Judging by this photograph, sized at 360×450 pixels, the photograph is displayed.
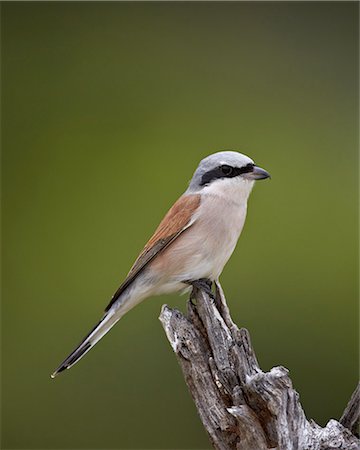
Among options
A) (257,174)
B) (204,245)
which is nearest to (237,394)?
(204,245)

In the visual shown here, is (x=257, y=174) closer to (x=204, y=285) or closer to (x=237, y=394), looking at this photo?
(x=204, y=285)

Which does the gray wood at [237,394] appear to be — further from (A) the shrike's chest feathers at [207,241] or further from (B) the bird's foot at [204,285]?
(A) the shrike's chest feathers at [207,241]

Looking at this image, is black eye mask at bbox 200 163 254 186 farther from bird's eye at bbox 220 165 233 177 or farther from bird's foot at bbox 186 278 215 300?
bird's foot at bbox 186 278 215 300

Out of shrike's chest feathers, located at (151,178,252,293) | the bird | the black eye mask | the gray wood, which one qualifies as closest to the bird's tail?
the bird

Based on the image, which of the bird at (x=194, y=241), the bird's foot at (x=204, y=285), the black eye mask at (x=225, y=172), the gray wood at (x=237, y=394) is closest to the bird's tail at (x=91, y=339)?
the bird at (x=194, y=241)

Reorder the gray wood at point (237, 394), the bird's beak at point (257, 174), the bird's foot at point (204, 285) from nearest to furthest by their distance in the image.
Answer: the gray wood at point (237, 394), the bird's foot at point (204, 285), the bird's beak at point (257, 174)

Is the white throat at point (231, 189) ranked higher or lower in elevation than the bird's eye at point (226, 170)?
lower

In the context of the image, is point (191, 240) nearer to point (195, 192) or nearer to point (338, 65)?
point (195, 192)

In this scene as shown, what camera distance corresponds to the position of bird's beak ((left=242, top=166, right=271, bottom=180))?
3.45 m

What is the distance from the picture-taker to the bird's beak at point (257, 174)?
3.45 meters

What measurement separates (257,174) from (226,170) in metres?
0.14

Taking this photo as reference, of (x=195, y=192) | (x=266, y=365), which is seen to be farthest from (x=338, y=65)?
(x=195, y=192)

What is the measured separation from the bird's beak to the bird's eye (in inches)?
2.4

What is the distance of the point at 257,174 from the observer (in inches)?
137
